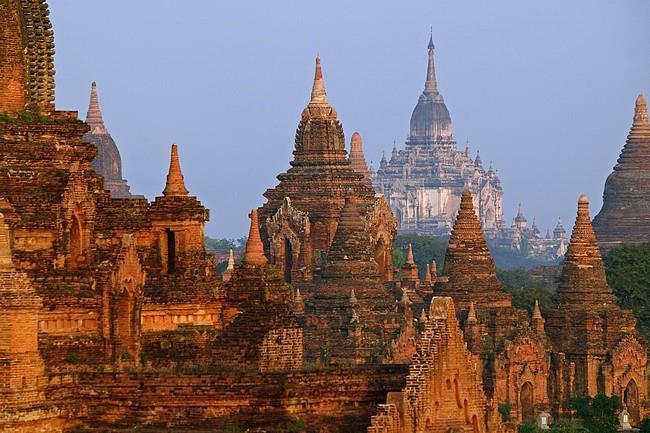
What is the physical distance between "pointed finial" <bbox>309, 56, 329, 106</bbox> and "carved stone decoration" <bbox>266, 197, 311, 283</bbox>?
22.2 ft

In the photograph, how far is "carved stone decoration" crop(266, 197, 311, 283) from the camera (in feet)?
357

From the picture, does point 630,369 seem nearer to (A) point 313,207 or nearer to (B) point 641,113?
(A) point 313,207

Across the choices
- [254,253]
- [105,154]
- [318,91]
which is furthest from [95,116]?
[254,253]

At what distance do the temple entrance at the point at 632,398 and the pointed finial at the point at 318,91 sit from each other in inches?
817

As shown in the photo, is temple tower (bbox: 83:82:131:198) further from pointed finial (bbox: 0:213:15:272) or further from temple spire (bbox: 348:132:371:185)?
pointed finial (bbox: 0:213:15:272)

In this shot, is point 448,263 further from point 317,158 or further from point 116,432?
point 116,432

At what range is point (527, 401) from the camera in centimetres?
9625

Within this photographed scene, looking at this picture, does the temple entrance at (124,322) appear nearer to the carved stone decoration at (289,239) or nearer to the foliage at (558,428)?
the foliage at (558,428)

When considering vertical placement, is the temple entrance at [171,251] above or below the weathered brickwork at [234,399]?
above

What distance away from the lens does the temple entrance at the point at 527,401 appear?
94.9 meters

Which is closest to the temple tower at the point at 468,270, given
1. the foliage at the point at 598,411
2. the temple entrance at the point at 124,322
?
the foliage at the point at 598,411

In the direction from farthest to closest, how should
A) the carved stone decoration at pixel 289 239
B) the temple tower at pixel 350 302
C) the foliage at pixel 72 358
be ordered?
1. the carved stone decoration at pixel 289 239
2. the temple tower at pixel 350 302
3. the foliage at pixel 72 358

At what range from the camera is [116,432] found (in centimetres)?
5275

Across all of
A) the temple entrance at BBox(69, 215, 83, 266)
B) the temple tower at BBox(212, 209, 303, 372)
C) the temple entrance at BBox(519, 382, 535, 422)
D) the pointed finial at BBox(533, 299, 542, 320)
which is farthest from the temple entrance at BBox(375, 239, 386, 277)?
the temple entrance at BBox(69, 215, 83, 266)
